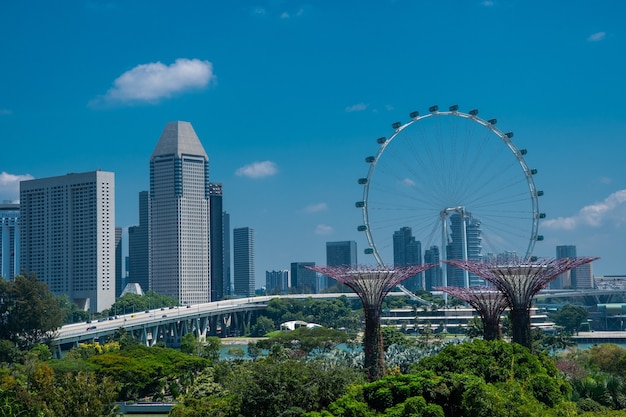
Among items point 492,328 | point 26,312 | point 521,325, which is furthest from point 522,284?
point 26,312

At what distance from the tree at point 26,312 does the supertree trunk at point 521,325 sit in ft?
242

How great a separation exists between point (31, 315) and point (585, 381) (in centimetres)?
8196

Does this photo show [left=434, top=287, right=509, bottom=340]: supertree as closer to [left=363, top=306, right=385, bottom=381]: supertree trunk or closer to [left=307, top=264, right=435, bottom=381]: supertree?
[left=307, top=264, right=435, bottom=381]: supertree

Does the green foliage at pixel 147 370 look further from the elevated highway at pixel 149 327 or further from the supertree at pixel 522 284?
the elevated highway at pixel 149 327

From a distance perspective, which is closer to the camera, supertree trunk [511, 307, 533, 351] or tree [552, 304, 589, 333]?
supertree trunk [511, 307, 533, 351]

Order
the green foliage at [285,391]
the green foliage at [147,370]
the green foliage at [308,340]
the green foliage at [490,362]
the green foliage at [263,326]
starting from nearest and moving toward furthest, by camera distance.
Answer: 1. the green foliage at [490,362]
2. the green foliage at [285,391]
3. the green foliage at [147,370]
4. the green foliage at [308,340]
5. the green foliage at [263,326]

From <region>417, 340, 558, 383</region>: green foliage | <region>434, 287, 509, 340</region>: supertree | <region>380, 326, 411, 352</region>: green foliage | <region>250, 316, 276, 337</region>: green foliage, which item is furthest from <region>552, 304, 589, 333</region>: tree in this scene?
<region>417, 340, 558, 383</region>: green foliage

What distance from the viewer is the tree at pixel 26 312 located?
113938mm

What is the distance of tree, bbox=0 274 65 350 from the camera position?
11394 centimetres

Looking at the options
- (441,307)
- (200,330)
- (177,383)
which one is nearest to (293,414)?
(177,383)

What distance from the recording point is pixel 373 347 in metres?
64.2

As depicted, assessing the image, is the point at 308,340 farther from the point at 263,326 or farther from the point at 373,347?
the point at 263,326

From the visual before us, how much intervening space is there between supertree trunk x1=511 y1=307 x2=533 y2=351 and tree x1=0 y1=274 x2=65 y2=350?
73.9 meters

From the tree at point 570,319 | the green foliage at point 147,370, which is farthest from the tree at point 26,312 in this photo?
the tree at point 570,319
